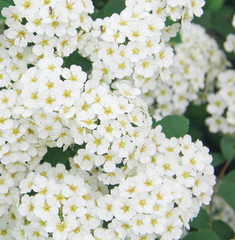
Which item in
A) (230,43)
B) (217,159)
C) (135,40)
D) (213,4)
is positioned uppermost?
(213,4)

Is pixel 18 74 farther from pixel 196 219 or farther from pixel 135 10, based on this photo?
pixel 196 219

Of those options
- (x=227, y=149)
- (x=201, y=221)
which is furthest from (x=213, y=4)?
(x=201, y=221)

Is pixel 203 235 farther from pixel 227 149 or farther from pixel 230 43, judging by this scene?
pixel 230 43

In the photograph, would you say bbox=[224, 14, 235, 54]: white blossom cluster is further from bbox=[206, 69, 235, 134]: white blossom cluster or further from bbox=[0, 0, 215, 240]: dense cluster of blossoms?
bbox=[0, 0, 215, 240]: dense cluster of blossoms

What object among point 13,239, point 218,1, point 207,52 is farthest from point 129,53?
point 218,1

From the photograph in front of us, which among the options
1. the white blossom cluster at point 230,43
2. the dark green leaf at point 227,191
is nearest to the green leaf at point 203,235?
the dark green leaf at point 227,191

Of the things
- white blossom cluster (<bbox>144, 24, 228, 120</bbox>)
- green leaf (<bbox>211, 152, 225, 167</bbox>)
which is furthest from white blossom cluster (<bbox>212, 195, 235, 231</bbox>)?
white blossom cluster (<bbox>144, 24, 228, 120</bbox>)

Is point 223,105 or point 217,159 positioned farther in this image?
point 223,105
